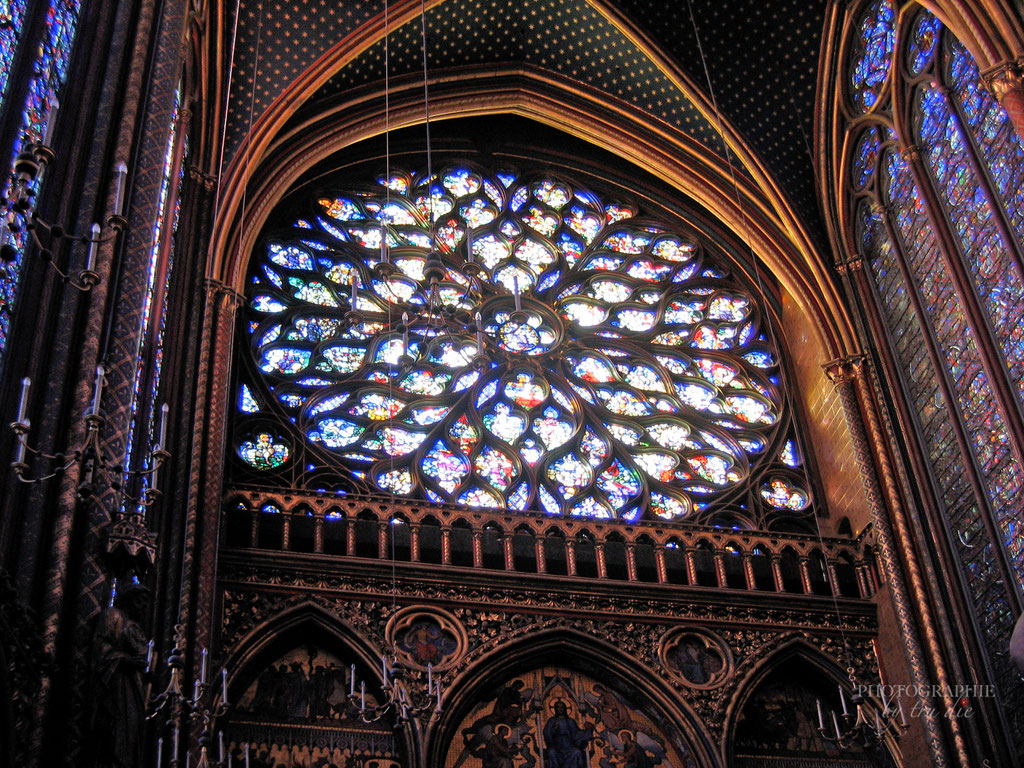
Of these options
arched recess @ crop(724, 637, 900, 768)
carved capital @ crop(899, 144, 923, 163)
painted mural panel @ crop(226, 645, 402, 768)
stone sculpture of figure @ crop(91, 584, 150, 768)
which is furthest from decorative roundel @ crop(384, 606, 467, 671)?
carved capital @ crop(899, 144, 923, 163)

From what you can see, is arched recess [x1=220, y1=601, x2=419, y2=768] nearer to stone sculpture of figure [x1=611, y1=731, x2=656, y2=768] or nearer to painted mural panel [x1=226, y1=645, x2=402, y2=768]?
painted mural panel [x1=226, y1=645, x2=402, y2=768]

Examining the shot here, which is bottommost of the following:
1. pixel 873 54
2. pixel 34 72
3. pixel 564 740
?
pixel 564 740

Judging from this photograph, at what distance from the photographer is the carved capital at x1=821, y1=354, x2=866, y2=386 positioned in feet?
49.6

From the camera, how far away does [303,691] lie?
40.2ft

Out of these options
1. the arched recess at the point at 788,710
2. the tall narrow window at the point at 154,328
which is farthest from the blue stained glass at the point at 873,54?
the tall narrow window at the point at 154,328

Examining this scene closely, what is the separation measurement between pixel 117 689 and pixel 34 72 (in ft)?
12.9

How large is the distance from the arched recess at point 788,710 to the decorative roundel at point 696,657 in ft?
0.84

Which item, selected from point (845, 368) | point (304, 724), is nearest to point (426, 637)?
point (304, 724)

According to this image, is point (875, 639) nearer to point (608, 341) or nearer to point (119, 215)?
point (608, 341)

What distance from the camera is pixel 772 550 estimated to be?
Result: 1411cm

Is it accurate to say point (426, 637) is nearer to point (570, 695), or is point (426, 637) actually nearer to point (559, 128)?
point (570, 695)

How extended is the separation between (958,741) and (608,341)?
20.1ft

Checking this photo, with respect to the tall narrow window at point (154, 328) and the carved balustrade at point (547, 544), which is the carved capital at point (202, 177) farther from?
the carved balustrade at point (547, 544)

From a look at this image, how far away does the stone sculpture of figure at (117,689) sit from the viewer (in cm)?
686
